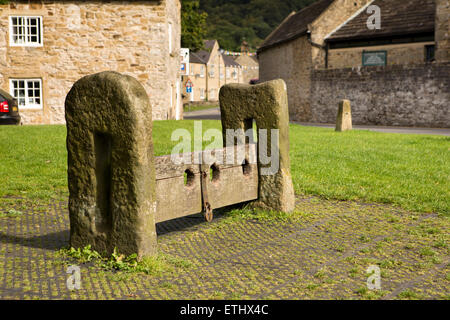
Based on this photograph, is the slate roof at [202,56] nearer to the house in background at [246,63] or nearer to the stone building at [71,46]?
the house in background at [246,63]

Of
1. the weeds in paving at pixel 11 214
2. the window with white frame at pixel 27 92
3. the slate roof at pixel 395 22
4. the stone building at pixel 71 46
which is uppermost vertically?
the slate roof at pixel 395 22

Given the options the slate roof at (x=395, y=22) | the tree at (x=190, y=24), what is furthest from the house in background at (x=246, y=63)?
the slate roof at (x=395, y=22)

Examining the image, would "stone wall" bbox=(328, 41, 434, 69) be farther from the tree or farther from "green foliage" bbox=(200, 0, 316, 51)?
"green foliage" bbox=(200, 0, 316, 51)

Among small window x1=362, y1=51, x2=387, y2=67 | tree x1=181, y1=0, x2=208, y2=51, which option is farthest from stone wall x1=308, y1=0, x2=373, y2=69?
tree x1=181, y1=0, x2=208, y2=51

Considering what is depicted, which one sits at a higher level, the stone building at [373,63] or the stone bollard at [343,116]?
the stone building at [373,63]

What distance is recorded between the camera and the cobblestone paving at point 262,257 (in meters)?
3.70

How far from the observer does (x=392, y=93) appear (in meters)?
24.5

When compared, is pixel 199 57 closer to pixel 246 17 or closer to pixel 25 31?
pixel 246 17

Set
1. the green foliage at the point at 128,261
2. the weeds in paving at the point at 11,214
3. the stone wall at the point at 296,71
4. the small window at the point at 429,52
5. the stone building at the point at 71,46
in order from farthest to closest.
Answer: the stone wall at the point at 296,71 → the small window at the point at 429,52 → the stone building at the point at 71,46 → the weeds in paving at the point at 11,214 → the green foliage at the point at 128,261

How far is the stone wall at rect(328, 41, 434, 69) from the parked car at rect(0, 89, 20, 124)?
1959cm

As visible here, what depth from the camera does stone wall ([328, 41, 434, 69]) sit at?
26.9m

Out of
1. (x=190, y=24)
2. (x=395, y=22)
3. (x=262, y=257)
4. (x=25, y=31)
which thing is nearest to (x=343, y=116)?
(x=395, y=22)

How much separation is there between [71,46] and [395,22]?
1827cm

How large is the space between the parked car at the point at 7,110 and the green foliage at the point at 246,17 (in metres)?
86.6
